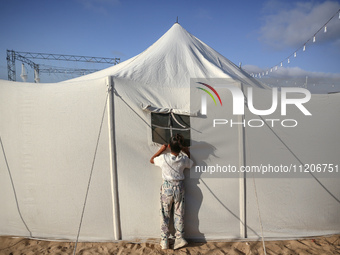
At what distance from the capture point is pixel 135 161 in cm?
277

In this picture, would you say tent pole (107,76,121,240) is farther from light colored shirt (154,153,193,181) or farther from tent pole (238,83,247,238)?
tent pole (238,83,247,238)

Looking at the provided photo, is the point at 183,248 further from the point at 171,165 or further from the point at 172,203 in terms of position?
the point at 171,165

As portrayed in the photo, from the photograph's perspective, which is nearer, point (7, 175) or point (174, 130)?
point (174, 130)

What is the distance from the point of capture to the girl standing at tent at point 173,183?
2562 millimetres

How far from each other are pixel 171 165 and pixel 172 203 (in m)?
0.50

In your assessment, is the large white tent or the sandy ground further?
the large white tent

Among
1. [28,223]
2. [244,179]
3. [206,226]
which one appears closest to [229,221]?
[206,226]

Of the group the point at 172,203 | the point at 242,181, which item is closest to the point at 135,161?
the point at 172,203

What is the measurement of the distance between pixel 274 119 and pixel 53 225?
125 inches

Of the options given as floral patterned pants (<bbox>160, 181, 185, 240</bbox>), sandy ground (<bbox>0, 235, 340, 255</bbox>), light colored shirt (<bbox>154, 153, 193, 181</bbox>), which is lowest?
sandy ground (<bbox>0, 235, 340, 255</bbox>)

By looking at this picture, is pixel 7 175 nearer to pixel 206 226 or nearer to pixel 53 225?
pixel 53 225

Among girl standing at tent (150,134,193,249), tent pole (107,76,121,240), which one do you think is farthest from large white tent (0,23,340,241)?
girl standing at tent (150,134,193,249)

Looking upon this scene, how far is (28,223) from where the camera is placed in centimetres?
291

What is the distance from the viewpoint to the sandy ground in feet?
8.61
